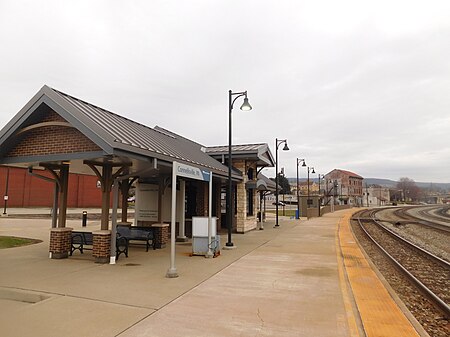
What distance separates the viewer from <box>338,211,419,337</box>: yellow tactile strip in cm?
446

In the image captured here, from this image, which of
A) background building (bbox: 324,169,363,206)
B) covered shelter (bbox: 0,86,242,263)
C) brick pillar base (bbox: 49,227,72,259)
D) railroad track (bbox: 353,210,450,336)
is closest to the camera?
railroad track (bbox: 353,210,450,336)

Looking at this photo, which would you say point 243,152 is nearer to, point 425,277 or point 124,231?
point 124,231

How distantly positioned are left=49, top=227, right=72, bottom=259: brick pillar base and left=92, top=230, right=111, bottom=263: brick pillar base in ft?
4.15

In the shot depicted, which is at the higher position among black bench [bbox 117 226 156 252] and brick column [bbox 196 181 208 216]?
brick column [bbox 196 181 208 216]

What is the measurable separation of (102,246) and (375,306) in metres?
7.08

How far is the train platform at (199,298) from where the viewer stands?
450 centimetres

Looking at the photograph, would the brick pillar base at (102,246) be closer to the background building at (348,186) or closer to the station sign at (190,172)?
the station sign at (190,172)

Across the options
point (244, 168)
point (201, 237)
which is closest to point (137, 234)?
point (201, 237)

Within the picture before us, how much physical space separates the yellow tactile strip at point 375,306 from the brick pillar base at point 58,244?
8.00m

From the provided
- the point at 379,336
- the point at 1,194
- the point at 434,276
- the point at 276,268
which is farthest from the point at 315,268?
the point at 1,194

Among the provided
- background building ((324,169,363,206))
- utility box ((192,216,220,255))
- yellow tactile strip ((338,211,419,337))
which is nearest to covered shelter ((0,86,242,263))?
utility box ((192,216,220,255))

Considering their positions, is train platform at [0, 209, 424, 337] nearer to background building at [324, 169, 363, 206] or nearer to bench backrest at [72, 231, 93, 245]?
bench backrest at [72, 231, 93, 245]

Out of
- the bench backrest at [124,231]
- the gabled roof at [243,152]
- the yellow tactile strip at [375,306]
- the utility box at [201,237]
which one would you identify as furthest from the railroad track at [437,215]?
the bench backrest at [124,231]

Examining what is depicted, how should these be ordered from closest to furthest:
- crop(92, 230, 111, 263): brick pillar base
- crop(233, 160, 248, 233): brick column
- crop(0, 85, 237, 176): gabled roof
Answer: crop(0, 85, 237, 176): gabled roof, crop(92, 230, 111, 263): brick pillar base, crop(233, 160, 248, 233): brick column
